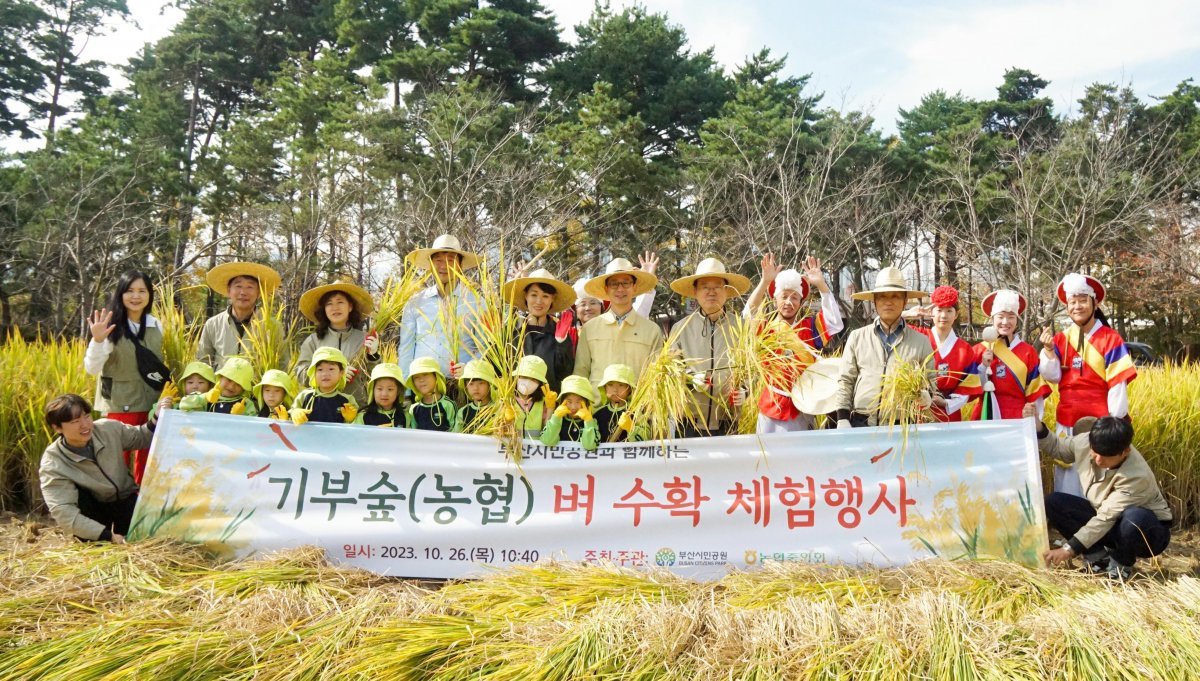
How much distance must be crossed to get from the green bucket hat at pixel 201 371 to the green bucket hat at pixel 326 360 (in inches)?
24.6

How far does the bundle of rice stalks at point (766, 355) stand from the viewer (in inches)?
153

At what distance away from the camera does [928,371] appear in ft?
12.5

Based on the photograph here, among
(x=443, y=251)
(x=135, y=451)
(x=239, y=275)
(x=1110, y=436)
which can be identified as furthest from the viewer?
(x=239, y=275)

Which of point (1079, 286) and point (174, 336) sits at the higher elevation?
point (1079, 286)

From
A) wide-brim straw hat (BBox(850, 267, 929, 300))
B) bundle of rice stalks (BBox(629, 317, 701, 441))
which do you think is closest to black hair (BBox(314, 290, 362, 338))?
bundle of rice stalks (BBox(629, 317, 701, 441))

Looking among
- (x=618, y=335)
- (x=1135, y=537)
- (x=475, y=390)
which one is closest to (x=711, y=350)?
(x=618, y=335)

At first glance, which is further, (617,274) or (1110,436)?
(617,274)

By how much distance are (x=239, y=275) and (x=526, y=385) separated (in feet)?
7.10

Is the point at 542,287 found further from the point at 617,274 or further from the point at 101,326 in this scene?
the point at 101,326

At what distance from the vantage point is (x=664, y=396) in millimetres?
3699

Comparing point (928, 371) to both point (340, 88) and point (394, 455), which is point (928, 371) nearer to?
point (394, 455)

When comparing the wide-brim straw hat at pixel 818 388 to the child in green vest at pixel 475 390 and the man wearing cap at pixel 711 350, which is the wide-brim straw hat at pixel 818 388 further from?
the child in green vest at pixel 475 390

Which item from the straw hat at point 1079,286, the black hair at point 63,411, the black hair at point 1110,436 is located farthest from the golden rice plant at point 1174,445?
the black hair at point 63,411

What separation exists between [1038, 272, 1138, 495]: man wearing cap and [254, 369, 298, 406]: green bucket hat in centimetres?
423
